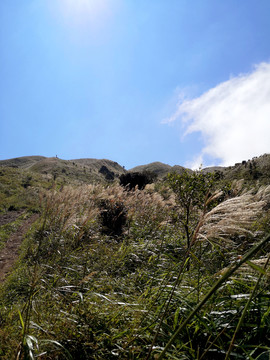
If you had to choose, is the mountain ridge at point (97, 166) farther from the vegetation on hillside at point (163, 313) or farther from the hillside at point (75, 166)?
the vegetation on hillside at point (163, 313)

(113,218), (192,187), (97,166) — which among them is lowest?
(113,218)

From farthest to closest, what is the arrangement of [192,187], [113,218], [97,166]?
[97,166]
[113,218]
[192,187]

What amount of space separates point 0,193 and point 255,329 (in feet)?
67.2

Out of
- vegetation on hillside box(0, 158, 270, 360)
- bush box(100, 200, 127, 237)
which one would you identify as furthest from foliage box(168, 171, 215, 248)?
bush box(100, 200, 127, 237)

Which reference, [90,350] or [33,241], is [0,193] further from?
[90,350]

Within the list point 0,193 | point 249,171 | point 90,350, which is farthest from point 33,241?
point 249,171

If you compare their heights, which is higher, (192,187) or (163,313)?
(192,187)

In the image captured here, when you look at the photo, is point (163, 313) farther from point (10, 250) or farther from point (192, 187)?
point (10, 250)

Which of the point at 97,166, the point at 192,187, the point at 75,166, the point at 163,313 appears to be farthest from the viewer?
the point at 97,166

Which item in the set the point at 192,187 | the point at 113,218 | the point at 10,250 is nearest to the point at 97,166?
the point at 113,218

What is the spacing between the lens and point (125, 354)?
2309 mm

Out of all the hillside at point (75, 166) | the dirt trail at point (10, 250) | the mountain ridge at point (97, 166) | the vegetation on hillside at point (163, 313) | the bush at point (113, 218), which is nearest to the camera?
the vegetation on hillside at point (163, 313)

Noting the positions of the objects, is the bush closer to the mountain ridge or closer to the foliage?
the mountain ridge

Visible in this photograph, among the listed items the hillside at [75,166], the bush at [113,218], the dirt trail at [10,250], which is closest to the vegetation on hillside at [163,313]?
the dirt trail at [10,250]
